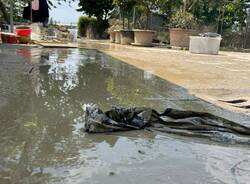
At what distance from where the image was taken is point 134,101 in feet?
18.8

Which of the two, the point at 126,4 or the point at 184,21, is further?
the point at 126,4

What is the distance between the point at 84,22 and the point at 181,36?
17.9 m

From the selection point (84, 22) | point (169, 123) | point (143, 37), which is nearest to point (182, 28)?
point (143, 37)

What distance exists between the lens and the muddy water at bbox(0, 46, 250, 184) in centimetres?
300

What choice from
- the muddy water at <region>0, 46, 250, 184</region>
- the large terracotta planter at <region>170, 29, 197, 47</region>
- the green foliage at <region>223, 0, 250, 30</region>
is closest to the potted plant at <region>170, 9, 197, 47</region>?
the large terracotta planter at <region>170, 29, 197, 47</region>

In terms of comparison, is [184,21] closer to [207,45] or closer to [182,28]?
[182,28]

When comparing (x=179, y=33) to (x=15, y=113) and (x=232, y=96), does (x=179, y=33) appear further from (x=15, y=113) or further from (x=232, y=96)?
(x=15, y=113)

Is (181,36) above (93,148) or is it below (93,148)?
above

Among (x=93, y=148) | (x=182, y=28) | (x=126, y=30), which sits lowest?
(x=93, y=148)

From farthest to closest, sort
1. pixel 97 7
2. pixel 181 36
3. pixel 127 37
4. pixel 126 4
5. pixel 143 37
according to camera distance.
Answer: pixel 97 7, pixel 127 37, pixel 126 4, pixel 143 37, pixel 181 36

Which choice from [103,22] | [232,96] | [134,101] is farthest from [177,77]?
[103,22]

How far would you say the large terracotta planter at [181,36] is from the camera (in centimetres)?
1927

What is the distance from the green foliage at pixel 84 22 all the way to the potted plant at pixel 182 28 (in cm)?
1541

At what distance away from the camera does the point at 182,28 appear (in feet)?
63.2
